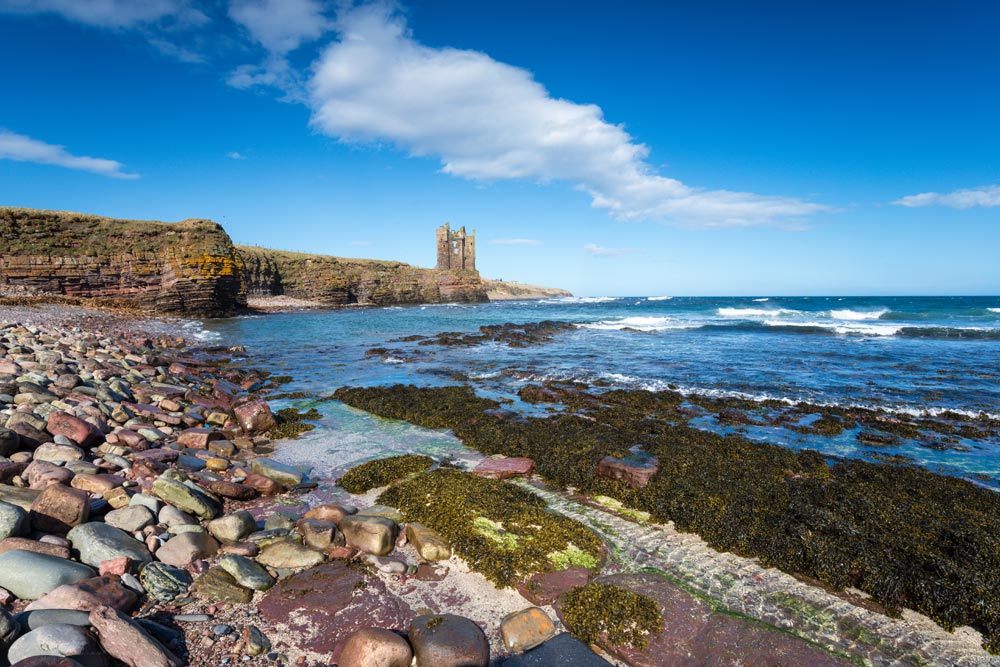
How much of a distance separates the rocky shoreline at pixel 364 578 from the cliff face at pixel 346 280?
2586 inches

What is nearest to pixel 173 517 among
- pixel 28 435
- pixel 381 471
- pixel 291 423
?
pixel 381 471

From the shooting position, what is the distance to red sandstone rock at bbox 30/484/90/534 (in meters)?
3.98

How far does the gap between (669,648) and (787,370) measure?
49.8 ft

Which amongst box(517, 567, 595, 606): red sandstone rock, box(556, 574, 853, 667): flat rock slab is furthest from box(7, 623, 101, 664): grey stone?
box(556, 574, 853, 667): flat rock slab

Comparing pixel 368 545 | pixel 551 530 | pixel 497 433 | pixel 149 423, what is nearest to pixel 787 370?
pixel 497 433

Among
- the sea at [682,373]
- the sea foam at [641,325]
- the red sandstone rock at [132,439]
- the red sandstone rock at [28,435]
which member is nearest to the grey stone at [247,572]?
the sea at [682,373]

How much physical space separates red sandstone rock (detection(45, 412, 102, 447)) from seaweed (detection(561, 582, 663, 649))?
667 centimetres

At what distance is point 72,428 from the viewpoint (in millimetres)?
6152

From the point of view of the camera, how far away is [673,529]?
17.0 ft

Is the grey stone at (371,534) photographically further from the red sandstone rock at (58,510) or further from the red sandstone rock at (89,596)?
the red sandstone rock at (58,510)

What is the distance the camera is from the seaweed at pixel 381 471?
6262mm

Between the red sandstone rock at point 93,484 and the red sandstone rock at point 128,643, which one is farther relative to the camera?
the red sandstone rock at point 93,484

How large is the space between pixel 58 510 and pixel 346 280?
74.6 meters

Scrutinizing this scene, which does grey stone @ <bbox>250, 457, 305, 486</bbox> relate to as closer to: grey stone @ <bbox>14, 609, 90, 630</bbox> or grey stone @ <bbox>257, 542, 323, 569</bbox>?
grey stone @ <bbox>257, 542, 323, 569</bbox>
